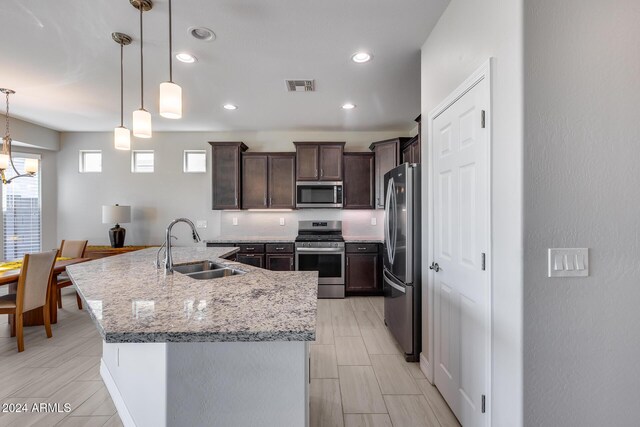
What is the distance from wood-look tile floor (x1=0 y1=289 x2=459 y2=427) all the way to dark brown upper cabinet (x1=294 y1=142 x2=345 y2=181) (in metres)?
2.29

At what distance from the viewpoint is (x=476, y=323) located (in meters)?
1.55

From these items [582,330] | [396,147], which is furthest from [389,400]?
[396,147]

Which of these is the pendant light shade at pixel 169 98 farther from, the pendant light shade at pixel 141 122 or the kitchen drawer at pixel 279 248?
the kitchen drawer at pixel 279 248

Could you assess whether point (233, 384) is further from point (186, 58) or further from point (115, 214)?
point (115, 214)

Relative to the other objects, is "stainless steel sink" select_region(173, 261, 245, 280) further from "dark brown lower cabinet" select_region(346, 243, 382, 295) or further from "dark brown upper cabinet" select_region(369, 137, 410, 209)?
"dark brown upper cabinet" select_region(369, 137, 410, 209)

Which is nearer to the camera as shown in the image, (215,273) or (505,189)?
(505,189)

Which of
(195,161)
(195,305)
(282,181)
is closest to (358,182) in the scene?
(282,181)

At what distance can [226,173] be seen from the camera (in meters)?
4.62

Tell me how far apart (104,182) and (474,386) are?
5.98 m

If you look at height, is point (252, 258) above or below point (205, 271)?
below

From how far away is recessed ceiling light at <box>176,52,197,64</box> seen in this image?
2.51 m

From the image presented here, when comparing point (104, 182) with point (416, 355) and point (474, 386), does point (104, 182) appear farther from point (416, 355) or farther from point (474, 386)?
point (474, 386)

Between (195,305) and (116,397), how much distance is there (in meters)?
1.26

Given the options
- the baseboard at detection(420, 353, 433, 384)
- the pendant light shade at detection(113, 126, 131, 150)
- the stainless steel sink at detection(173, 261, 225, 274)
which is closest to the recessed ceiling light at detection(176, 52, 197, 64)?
the pendant light shade at detection(113, 126, 131, 150)
